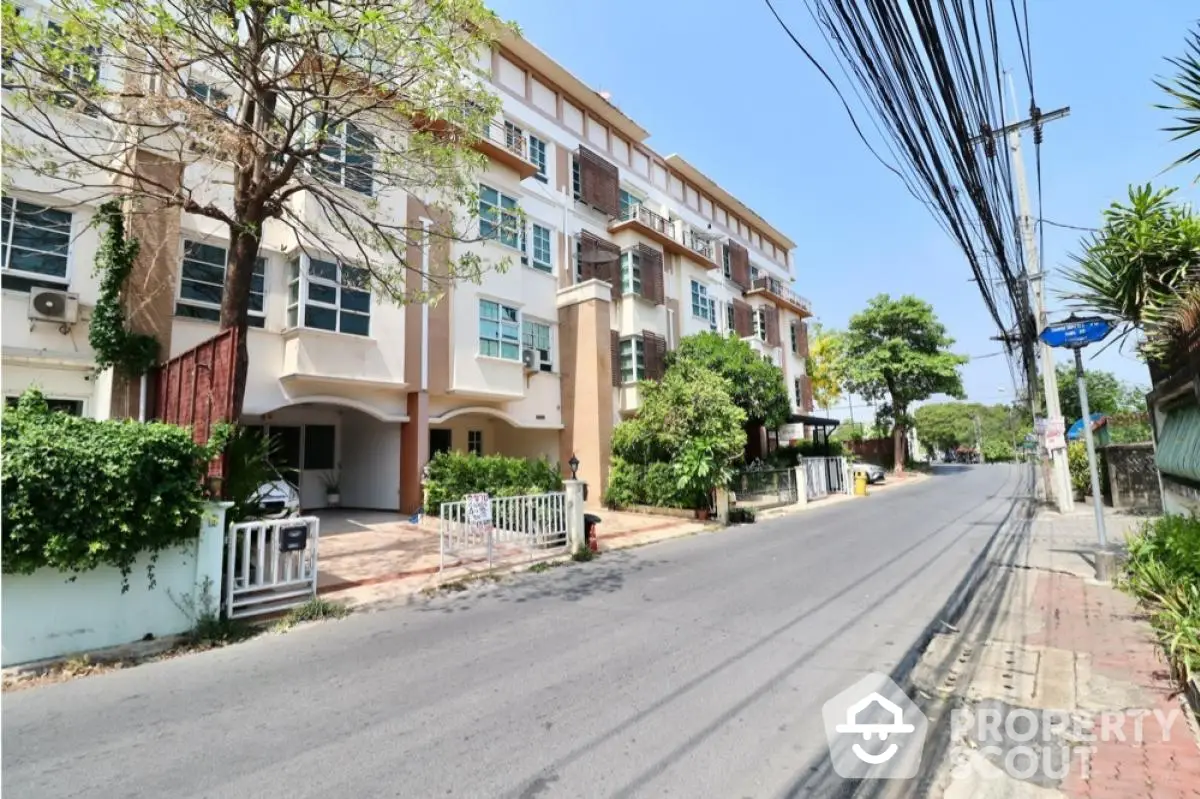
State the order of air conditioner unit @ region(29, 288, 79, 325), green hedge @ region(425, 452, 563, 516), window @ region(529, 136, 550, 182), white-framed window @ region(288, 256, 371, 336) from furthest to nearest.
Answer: window @ region(529, 136, 550, 182) → green hedge @ region(425, 452, 563, 516) → white-framed window @ region(288, 256, 371, 336) → air conditioner unit @ region(29, 288, 79, 325)

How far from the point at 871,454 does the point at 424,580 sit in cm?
4493

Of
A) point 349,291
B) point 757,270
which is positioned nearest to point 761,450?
point 757,270

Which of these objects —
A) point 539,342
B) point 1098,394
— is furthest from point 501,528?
point 1098,394

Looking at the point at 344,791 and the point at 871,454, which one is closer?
the point at 344,791

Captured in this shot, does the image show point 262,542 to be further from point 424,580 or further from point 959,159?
point 959,159

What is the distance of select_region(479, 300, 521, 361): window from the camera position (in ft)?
52.3

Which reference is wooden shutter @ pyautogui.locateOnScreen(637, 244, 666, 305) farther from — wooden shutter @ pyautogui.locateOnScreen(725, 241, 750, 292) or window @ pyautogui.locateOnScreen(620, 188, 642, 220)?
wooden shutter @ pyautogui.locateOnScreen(725, 241, 750, 292)

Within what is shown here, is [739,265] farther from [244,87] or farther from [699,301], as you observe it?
[244,87]

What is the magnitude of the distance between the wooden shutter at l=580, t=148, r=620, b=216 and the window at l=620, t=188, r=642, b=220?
0.64 metres

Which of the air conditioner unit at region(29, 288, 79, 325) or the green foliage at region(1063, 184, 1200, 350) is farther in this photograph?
the air conditioner unit at region(29, 288, 79, 325)

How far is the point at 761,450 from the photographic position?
25906mm

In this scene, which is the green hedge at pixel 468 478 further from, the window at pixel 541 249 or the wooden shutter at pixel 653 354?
the wooden shutter at pixel 653 354

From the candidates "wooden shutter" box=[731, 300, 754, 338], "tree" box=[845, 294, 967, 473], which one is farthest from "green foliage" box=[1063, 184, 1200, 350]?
"tree" box=[845, 294, 967, 473]

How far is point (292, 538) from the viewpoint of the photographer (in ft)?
22.8
